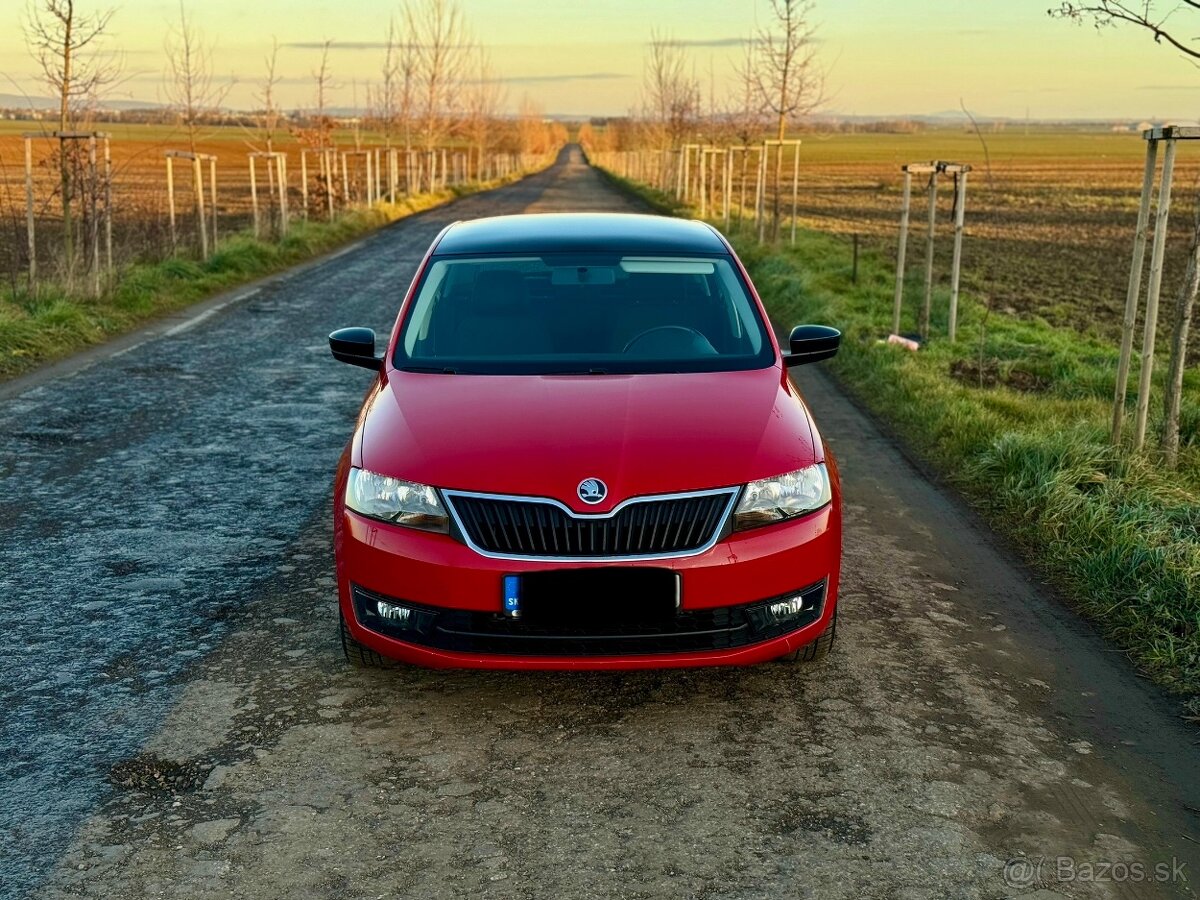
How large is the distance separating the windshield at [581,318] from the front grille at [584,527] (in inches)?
42.7

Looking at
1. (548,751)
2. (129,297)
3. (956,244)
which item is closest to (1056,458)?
(548,751)

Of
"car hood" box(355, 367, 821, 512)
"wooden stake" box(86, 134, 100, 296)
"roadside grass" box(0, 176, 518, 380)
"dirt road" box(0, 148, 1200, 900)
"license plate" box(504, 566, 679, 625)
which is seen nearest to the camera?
"dirt road" box(0, 148, 1200, 900)

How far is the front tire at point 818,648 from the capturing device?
4.24 metres

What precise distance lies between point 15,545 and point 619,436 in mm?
3175

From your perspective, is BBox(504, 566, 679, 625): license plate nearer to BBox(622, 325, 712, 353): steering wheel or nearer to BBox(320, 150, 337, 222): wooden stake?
BBox(622, 325, 712, 353): steering wheel

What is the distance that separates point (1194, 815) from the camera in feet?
11.0

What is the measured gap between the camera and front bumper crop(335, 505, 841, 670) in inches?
149

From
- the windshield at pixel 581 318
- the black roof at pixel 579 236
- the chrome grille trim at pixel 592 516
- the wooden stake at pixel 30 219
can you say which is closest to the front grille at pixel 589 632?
the chrome grille trim at pixel 592 516

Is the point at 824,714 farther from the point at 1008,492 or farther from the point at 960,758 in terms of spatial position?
the point at 1008,492

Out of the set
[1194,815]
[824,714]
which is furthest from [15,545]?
[1194,815]

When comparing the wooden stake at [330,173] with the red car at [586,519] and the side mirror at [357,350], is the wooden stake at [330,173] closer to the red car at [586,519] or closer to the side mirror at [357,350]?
the side mirror at [357,350]

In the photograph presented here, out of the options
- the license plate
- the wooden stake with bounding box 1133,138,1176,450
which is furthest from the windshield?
the wooden stake with bounding box 1133,138,1176,450

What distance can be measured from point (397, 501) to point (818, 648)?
1533 mm

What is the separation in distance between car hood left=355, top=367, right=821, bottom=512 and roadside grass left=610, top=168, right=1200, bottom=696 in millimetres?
1646
